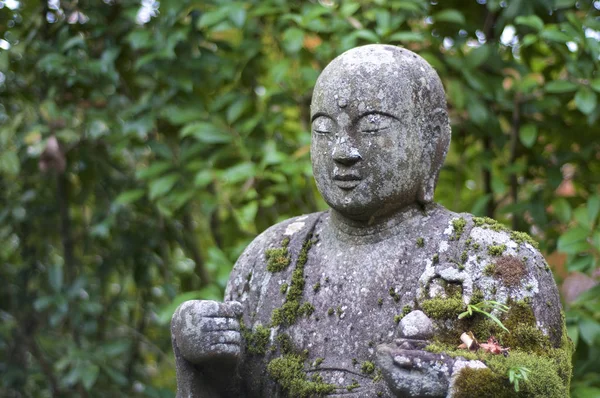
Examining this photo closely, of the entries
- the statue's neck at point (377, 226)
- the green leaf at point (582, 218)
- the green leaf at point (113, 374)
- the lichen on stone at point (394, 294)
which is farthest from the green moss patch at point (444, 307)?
the green leaf at point (113, 374)

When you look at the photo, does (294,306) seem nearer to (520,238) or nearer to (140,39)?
(520,238)

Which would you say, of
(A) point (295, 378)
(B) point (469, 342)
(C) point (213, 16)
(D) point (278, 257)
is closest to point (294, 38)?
(C) point (213, 16)

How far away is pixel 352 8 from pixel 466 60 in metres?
0.72

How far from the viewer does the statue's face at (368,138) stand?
315 centimetres

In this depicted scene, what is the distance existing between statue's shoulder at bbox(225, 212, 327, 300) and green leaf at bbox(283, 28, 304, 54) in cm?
156

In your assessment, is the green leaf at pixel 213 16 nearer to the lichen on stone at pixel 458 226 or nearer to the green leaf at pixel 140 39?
the green leaf at pixel 140 39

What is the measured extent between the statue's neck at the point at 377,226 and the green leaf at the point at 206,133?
1.94 m

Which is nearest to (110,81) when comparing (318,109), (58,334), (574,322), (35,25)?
(35,25)

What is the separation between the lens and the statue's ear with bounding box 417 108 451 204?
327cm

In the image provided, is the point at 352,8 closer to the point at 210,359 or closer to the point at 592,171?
the point at 592,171

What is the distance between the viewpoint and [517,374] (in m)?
2.70

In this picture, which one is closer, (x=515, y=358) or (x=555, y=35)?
(x=515, y=358)

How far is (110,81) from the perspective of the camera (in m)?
5.66

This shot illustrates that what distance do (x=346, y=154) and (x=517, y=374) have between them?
0.93m
